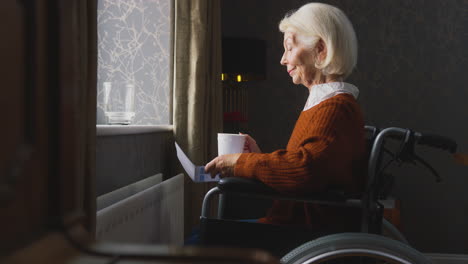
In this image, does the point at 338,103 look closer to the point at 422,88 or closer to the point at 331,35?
the point at 331,35

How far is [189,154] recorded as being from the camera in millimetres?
2332

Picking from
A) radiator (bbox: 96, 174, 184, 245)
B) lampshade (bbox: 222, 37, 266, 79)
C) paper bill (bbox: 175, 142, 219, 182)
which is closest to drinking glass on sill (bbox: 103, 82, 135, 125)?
radiator (bbox: 96, 174, 184, 245)

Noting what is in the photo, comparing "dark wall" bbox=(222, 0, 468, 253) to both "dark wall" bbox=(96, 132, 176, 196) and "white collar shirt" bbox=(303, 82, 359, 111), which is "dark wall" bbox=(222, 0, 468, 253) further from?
"white collar shirt" bbox=(303, 82, 359, 111)

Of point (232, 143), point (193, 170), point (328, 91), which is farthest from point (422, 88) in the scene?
point (193, 170)

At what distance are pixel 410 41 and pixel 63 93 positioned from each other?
3244 millimetres

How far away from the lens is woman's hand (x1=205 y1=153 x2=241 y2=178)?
1317mm

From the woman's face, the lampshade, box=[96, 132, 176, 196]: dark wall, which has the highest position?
the lampshade

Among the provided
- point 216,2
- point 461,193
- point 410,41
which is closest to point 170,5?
point 216,2

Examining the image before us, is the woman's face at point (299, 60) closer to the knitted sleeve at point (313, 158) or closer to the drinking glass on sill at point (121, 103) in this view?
the knitted sleeve at point (313, 158)

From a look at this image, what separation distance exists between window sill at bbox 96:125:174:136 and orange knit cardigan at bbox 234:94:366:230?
1.48 feet

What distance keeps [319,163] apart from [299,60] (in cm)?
44

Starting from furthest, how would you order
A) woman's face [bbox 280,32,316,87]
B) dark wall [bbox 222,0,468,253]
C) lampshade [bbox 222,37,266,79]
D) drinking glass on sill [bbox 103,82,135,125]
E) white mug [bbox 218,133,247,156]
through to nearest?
dark wall [bbox 222,0,468,253] → lampshade [bbox 222,37,266,79] → drinking glass on sill [bbox 103,82,135,125] → woman's face [bbox 280,32,316,87] → white mug [bbox 218,133,247,156]

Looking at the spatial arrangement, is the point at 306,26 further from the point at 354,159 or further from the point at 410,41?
the point at 410,41

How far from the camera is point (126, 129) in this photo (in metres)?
1.70
